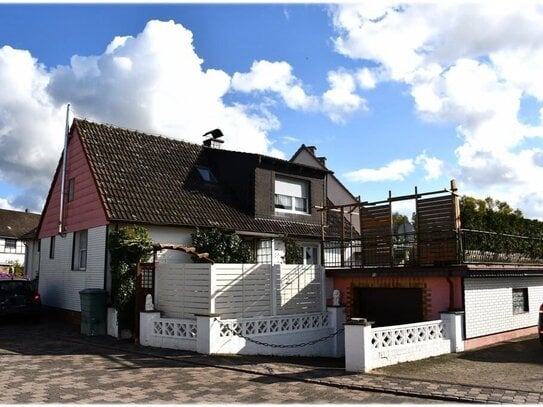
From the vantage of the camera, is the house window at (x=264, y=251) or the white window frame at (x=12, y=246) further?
the white window frame at (x=12, y=246)

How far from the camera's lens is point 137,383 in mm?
8102

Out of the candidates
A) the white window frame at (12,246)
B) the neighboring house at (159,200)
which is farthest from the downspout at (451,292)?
the white window frame at (12,246)

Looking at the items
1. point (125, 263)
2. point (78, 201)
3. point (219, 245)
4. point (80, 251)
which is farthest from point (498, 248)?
point (78, 201)

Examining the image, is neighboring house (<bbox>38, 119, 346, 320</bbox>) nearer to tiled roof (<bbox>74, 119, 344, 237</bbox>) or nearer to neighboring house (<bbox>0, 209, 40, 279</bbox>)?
tiled roof (<bbox>74, 119, 344, 237</bbox>)

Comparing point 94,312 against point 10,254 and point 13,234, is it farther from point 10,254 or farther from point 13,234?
point 13,234

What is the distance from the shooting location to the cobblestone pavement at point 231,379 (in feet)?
23.8

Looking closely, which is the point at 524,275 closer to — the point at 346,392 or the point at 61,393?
the point at 346,392

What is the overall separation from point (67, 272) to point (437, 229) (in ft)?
42.0

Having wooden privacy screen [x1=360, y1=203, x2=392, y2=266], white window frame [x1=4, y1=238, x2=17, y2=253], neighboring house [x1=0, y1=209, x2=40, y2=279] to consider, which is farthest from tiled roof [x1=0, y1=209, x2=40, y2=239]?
wooden privacy screen [x1=360, y1=203, x2=392, y2=266]

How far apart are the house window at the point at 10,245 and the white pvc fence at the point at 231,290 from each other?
131 ft

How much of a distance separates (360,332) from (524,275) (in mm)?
7778

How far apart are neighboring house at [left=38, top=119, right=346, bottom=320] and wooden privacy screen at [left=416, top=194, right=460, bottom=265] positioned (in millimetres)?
5209

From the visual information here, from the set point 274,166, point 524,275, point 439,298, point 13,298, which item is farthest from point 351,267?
point 13,298

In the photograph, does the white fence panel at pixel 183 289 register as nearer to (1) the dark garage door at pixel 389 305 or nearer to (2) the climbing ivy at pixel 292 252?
(1) the dark garage door at pixel 389 305
